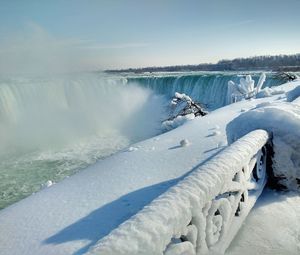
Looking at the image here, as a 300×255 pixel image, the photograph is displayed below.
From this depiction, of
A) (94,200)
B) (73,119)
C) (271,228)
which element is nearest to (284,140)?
(271,228)

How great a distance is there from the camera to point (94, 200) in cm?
399

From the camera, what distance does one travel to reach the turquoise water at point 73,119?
12.8 m

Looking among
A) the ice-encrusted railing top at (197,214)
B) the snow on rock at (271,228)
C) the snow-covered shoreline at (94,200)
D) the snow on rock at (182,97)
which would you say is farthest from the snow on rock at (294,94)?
the snow on rock at (182,97)

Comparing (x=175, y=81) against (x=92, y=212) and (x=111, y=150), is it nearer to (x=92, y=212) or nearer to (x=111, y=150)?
(x=111, y=150)

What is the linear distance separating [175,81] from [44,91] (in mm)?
13995

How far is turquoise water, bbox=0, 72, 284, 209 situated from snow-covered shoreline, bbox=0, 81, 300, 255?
10.1 feet

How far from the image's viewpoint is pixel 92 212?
3611mm

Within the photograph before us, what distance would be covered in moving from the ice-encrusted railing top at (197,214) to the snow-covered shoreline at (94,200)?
1.03 metres

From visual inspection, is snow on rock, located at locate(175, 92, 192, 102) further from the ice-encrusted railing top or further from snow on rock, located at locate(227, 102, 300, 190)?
the ice-encrusted railing top

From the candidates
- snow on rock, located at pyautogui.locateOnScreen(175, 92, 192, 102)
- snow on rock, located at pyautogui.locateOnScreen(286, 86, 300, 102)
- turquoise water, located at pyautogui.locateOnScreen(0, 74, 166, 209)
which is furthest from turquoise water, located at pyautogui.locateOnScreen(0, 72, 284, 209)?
snow on rock, located at pyautogui.locateOnScreen(286, 86, 300, 102)

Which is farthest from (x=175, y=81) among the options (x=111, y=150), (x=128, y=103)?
(x=111, y=150)

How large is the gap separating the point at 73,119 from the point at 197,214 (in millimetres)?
26810

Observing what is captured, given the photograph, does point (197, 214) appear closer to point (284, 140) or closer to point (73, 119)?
point (284, 140)

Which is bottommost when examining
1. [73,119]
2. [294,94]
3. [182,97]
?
[73,119]
